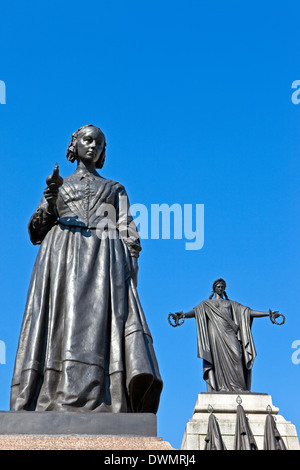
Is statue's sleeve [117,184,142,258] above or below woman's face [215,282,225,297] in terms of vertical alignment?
below

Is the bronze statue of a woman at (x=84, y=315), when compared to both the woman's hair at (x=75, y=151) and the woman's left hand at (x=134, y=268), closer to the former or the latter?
the woman's left hand at (x=134, y=268)

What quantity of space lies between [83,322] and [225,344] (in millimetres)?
12649

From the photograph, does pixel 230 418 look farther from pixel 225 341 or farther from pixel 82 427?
pixel 82 427

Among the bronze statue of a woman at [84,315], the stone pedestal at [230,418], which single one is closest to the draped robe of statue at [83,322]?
the bronze statue of a woman at [84,315]

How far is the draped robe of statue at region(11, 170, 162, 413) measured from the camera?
7191 millimetres

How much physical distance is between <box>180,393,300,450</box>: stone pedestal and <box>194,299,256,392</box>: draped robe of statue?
2.21 feet

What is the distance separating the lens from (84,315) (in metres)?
7.57

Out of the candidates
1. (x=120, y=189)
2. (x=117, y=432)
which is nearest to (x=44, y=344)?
(x=117, y=432)

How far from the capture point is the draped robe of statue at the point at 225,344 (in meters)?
19.2

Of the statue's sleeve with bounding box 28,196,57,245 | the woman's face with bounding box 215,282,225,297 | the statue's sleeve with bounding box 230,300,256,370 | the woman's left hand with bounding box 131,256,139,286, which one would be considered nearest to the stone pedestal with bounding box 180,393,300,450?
the statue's sleeve with bounding box 230,300,256,370

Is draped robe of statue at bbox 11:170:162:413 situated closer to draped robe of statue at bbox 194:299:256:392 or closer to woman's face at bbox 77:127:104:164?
woman's face at bbox 77:127:104:164

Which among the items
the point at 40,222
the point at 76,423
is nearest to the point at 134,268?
the point at 40,222

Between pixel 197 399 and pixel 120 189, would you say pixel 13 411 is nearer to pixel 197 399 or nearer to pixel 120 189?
pixel 120 189

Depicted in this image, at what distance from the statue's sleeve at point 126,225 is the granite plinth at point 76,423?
222 centimetres
